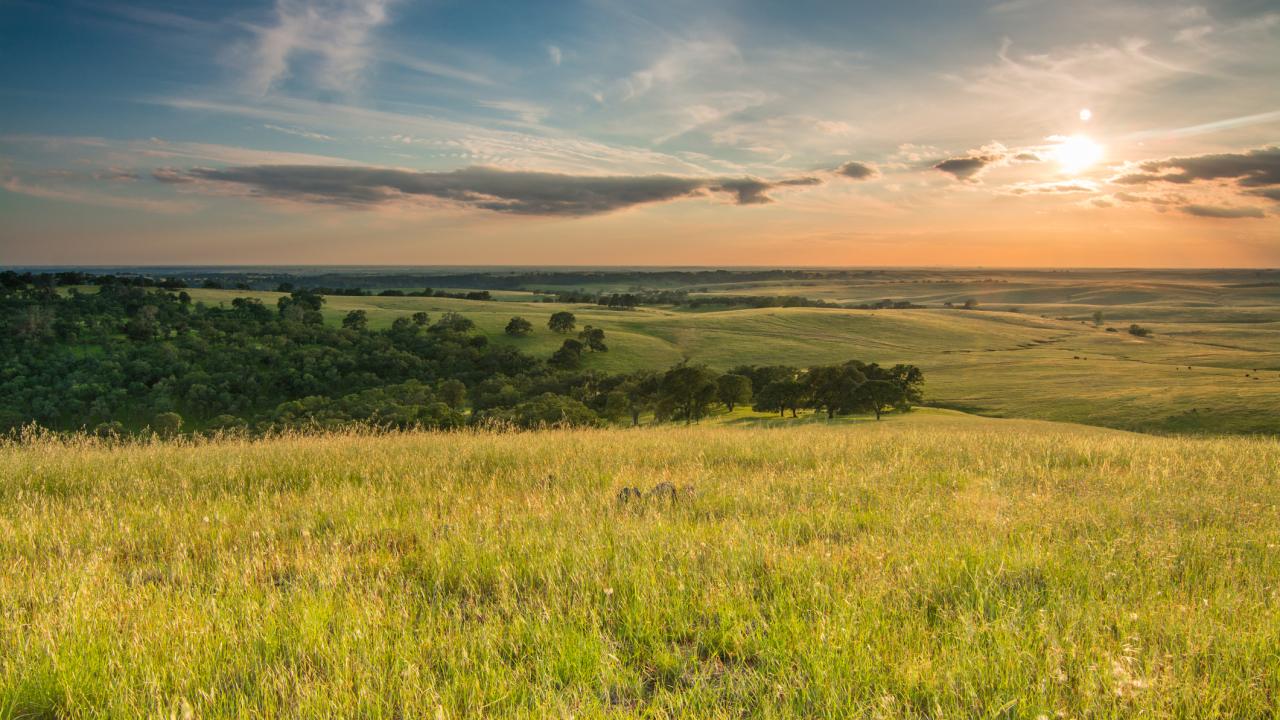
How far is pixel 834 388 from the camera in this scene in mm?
59781

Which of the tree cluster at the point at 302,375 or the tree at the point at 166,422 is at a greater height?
the tree cluster at the point at 302,375

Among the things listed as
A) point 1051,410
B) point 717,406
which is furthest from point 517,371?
point 1051,410

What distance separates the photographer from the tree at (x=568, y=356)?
92.8m

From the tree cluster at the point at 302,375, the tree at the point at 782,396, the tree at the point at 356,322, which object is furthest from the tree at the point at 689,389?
the tree at the point at 356,322

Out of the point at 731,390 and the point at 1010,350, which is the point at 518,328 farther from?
the point at 1010,350

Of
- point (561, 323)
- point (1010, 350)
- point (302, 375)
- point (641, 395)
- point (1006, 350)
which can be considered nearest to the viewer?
point (641, 395)

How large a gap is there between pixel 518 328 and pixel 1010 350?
8353 cm

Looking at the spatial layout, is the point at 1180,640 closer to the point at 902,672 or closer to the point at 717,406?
the point at 902,672

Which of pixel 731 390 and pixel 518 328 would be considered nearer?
pixel 731 390

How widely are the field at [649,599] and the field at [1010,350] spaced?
189 ft

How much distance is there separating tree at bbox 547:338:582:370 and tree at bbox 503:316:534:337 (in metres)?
13.7

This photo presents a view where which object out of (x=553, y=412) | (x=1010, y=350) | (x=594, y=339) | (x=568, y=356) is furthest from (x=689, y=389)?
(x=1010, y=350)

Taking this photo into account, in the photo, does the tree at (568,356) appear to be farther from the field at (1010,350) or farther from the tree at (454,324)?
the tree at (454,324)

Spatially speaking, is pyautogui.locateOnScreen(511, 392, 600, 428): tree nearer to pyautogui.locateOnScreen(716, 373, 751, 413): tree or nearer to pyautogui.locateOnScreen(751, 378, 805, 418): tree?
pyautogui.locateOnScreen(716, 373, 751, 413): tree
